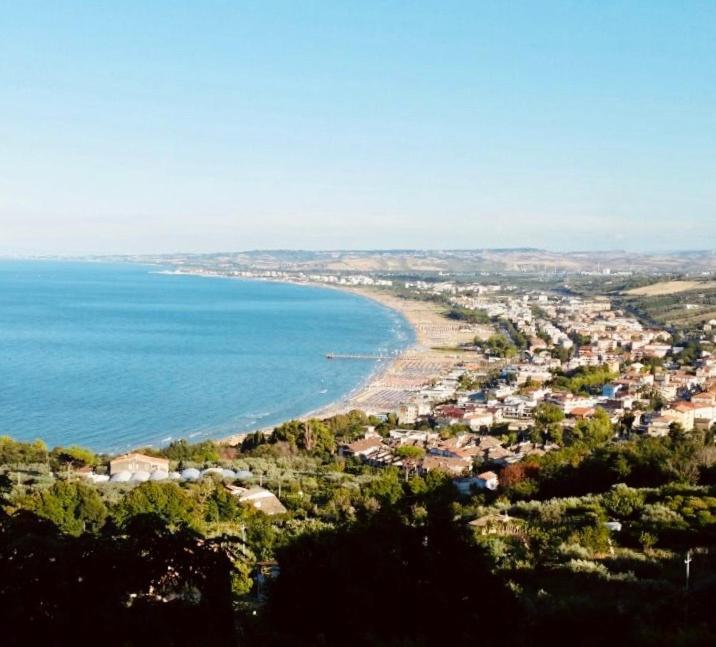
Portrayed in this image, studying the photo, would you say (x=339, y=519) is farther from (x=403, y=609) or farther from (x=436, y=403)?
(x=436, y=403)

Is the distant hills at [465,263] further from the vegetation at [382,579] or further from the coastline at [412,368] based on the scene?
the vegetation at [382,579]

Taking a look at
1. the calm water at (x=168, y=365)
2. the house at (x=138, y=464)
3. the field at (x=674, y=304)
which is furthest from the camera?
the field at (x=674, y=304)

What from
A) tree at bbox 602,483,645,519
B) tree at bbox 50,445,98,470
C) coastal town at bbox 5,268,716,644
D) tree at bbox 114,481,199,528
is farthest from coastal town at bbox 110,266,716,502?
tree at bbox 114,481,199,528

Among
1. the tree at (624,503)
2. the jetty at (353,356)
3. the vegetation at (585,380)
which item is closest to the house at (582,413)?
the vegetation at (585,380)

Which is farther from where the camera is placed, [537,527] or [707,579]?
[537,527]

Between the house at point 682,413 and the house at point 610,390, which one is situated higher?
the house at point 682,413

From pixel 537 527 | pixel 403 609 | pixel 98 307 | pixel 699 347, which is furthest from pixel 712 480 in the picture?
pixel 98 307

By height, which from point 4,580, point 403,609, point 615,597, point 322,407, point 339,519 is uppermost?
point 4,580
